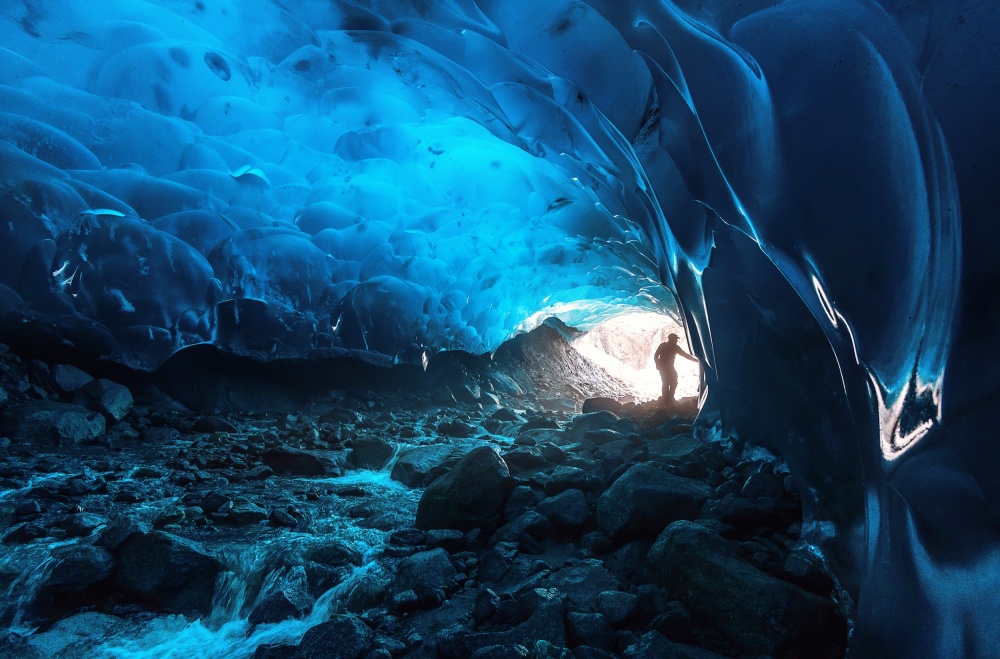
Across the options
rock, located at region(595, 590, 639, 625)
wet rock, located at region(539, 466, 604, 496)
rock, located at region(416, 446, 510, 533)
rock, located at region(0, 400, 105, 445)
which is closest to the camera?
rock, located at region(595, 590, 639, 625)

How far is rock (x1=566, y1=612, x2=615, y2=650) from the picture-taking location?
7.40 ft

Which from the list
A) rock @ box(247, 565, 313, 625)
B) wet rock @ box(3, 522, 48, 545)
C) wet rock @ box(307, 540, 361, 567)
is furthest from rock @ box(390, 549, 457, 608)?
wet rock @ box(3, 522, 48, 545)

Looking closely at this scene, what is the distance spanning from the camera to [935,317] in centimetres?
149

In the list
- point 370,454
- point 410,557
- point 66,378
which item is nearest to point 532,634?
point 410,557

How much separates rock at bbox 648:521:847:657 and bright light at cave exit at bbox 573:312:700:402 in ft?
40.2

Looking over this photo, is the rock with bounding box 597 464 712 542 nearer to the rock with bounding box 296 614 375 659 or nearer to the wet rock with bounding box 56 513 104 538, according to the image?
the rock with bounding box 296 614 375 659

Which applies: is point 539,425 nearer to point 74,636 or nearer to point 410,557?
point 410,557

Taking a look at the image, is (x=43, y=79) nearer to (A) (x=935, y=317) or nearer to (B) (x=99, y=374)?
(B) (x=99, y=374)

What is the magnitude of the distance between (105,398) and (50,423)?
675 millimetres

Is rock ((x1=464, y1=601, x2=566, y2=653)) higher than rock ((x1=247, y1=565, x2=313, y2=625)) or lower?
higher

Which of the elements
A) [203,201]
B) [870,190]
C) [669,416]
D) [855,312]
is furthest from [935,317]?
[203,201]

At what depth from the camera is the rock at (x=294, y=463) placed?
16.9 ft

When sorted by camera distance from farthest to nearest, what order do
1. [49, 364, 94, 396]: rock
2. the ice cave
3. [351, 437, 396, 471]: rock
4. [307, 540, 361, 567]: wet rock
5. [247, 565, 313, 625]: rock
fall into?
1. [49, 364, 94, 396]: rock
2. [351, 437, 396, 471]: rock
3. [307, 540, 361, 567]: wet rock
4. [247, 565, 313, 625]: rock
5. the ice cave

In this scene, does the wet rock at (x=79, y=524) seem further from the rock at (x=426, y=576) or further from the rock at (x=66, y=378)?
the rock at (x=66, y=378)
